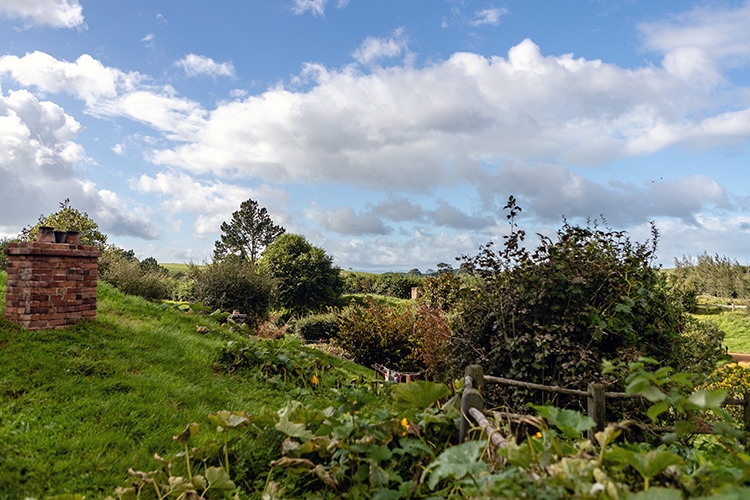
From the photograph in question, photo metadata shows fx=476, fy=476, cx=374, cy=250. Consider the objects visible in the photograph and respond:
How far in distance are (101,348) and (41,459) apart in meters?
2.57

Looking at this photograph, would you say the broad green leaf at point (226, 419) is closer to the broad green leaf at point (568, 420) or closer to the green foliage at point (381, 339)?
the broad green leaf at point (568, 420)

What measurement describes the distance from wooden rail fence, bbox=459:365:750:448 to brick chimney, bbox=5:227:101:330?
5.28m

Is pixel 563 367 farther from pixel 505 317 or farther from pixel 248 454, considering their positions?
pixel 248 454

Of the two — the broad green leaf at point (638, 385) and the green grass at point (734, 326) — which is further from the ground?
the broad green leaf at point (638, 385)

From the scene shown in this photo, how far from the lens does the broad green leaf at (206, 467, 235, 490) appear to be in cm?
244

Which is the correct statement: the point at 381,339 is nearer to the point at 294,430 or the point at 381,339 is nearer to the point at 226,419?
the point at 226,419

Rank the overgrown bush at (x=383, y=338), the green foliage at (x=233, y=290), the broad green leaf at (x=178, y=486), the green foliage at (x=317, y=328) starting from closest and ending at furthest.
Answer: the broad green leaf at (x=178, y=486) < the overgrown bush at (x=383, y=338) < the green foliage at (x=233, y=290) < the green foliage at (x=317, y=328)

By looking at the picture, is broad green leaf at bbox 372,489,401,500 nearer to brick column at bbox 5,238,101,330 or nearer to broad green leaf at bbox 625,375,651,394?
broad green leaf at bbox 625,375,651,394

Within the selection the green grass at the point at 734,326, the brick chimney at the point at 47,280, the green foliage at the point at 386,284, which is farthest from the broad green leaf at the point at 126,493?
the green foliage at the point at 386,284

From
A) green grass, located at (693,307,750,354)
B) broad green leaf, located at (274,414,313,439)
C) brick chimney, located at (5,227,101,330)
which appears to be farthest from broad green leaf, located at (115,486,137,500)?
green grass, located at (693,307,750,354)

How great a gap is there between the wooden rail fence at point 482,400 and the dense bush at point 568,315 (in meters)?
0.85

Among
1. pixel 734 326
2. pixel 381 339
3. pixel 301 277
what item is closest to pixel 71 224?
pixel 301 277

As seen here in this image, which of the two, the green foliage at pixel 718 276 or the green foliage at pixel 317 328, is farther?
the green foliage at pixel 718 276

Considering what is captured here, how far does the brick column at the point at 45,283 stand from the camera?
5621mm
